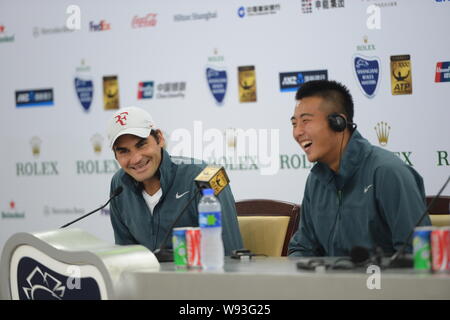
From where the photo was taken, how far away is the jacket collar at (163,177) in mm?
3002

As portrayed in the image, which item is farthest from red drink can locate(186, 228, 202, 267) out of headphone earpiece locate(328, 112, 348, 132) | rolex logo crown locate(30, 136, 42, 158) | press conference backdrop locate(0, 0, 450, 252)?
rolex logo crown locate(30, 136, 42, 158)

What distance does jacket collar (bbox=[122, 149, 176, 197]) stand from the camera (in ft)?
9.85

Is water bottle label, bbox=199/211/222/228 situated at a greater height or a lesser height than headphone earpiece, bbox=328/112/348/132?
lesser

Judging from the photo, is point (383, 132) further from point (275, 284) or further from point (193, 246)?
point (275, 284)

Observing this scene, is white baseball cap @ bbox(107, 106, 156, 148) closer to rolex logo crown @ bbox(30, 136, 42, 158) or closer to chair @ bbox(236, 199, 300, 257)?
chair @ bbox(236, 199, 300, 257)

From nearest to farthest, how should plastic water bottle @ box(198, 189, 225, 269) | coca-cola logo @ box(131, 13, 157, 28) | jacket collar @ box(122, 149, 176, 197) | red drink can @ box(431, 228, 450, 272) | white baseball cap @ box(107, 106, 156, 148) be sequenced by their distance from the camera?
1. red drink can @ box(431, 228, 450, 272)
2. plastic water bottle @ box(198, 189, 225, 269)
3. white baseball cap @ box(107, 106, 156, 148)
4. jacket collar @ box(122, 149, 176, 197)
5. coca-cola logo @ box(131, 13, 157, 28)

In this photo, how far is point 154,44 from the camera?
478 centimetres

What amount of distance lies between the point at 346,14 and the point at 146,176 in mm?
1896

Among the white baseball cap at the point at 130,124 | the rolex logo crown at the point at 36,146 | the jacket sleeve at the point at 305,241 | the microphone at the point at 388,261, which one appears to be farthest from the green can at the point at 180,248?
the rolex logo crown at the point at 36,146

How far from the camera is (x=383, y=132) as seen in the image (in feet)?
13.6

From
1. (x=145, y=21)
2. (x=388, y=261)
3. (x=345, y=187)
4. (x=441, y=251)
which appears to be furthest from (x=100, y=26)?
(x=441, y=251)

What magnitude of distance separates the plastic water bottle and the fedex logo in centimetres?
319

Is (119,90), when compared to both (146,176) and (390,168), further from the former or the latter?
(390,168)

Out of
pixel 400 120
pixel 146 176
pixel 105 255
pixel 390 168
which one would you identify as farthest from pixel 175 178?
pixel 400 120
